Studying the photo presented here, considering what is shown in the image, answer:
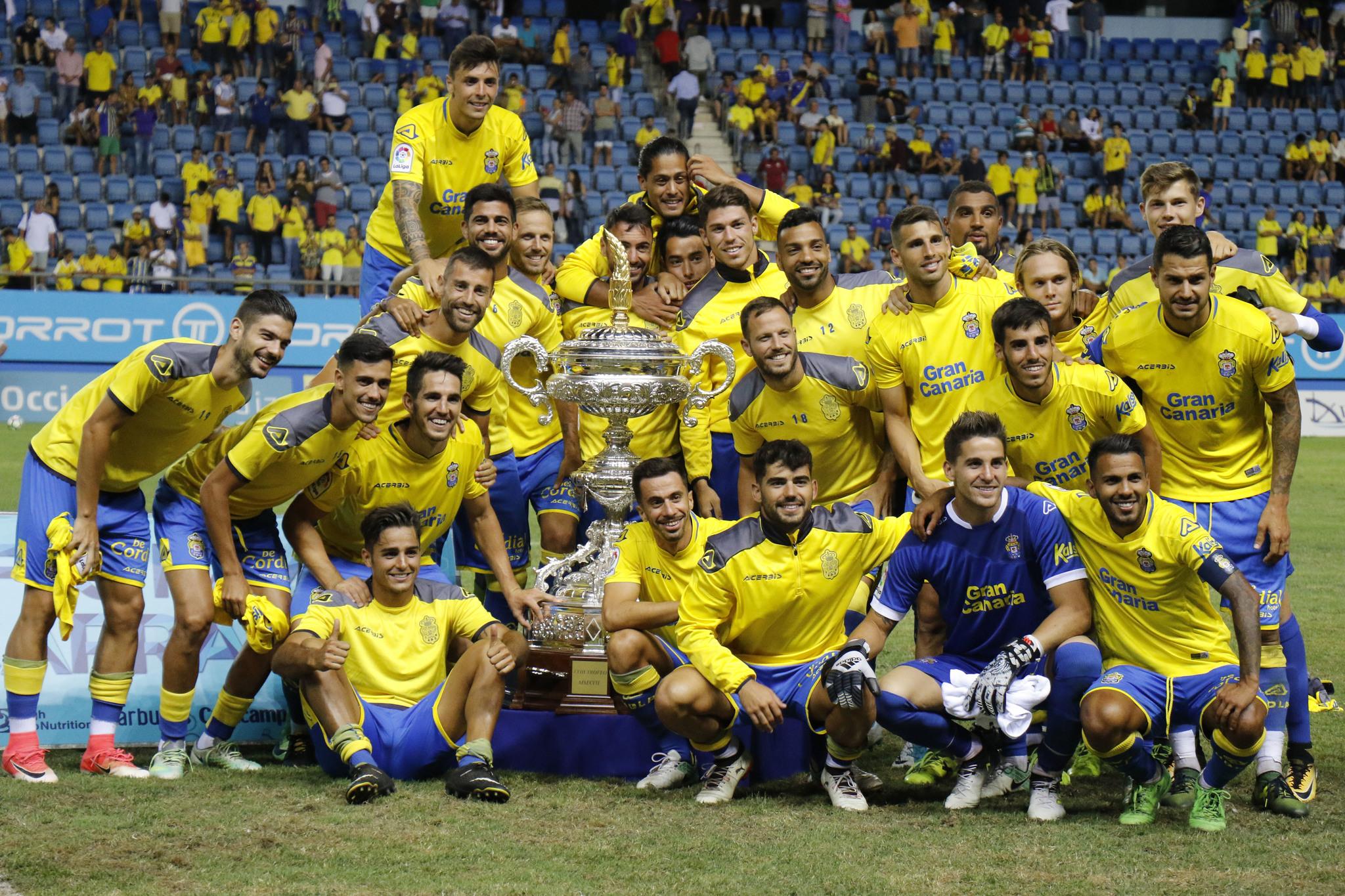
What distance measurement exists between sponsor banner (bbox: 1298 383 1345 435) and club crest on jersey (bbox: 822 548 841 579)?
603 inches

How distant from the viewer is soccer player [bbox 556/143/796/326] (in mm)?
7043

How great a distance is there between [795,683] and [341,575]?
6.08ft

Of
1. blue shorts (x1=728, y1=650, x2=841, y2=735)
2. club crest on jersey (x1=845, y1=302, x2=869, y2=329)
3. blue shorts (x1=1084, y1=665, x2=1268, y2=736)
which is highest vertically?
club crest on jersey (x1=845, y1=302, x2=869, y2=329)

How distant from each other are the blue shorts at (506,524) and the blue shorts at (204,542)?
113 centimetres

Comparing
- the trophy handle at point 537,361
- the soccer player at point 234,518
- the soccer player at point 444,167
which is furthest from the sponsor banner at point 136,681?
the soccer player at point 444,167

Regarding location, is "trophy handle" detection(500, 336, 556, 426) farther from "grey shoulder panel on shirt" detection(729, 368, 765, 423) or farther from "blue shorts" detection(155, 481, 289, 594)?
"blue shorts" detection(155, 481, 289, 594)

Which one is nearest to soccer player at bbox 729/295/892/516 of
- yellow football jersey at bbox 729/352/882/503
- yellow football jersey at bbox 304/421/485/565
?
yellow football jersey at bbox 729/352/882/503

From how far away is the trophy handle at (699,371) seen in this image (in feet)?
19.8

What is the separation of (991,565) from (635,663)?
1.28 metres

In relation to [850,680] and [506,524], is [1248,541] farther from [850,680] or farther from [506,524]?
[506,524]

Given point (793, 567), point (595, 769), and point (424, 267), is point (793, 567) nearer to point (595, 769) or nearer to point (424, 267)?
point (595, 769)

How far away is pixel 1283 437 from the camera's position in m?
5.54

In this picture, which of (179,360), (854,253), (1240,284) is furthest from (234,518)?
(854,253)

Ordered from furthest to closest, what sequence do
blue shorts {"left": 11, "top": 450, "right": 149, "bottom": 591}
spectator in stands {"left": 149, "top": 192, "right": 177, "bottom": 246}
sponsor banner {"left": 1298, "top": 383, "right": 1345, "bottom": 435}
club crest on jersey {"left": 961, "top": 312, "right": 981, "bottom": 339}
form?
spectator in stands {"left": 149, "top": 192, "right": 177, "bottom": 246}
sponsor banner {"left": 1298, "top": 383, "right": 1345, "bottom": 435}
club crest on jersey {"left": 961, "top": 312, "right": 981, "bottom": 339}
blue shorts {"left": 11, "top": 450, "right": 149, "bottom": 591}
